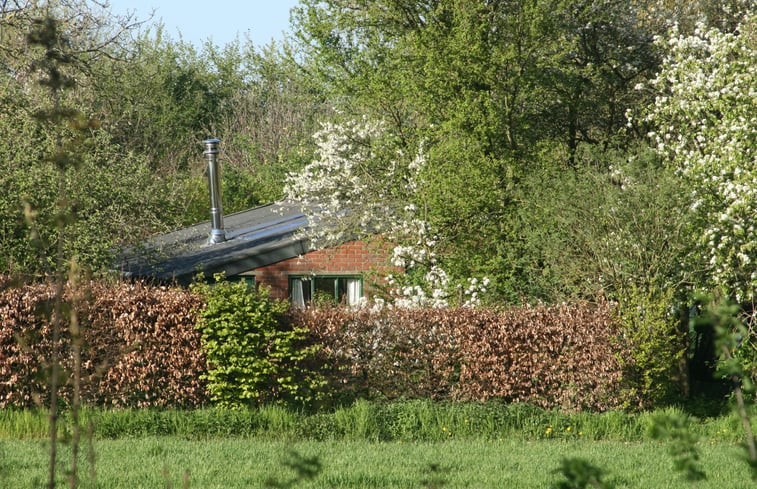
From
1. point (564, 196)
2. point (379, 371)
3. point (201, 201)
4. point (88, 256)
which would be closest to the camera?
point (379, 371)

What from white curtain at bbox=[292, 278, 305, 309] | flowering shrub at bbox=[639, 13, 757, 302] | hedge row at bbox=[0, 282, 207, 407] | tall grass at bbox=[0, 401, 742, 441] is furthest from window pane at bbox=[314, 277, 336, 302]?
flowering shrub at bbox=[639, 13, 757, 302]

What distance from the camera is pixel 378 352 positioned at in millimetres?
12508

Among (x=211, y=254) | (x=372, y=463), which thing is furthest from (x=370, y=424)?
(x=211, y=254)

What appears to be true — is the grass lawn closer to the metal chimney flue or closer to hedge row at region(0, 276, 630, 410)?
hedge row at region(0, 276, 630, 410)

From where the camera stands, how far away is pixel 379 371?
40.9ft

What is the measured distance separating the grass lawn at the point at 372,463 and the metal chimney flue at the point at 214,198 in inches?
381

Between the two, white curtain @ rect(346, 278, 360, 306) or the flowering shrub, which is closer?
the flowering shrub

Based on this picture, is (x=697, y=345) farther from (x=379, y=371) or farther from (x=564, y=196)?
(x=379, y=371)

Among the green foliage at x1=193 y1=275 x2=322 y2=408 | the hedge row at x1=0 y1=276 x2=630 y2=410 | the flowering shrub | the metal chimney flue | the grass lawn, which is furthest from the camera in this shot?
the metal chimney flue

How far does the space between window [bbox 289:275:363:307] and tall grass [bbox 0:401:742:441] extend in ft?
→ 22.9

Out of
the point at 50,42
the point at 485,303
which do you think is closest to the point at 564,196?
the point at 485,303

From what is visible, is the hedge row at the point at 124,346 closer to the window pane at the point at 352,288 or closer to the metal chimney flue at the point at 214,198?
the window pane at the point at 352,288

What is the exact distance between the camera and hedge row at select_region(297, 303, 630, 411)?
12.2 metres

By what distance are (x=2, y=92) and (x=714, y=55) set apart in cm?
1177
